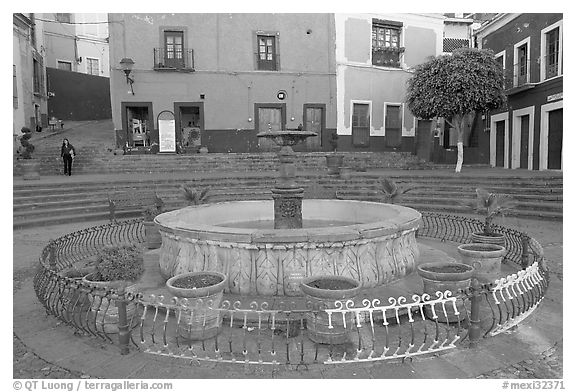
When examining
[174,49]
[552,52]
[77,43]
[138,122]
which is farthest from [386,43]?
[77,43]

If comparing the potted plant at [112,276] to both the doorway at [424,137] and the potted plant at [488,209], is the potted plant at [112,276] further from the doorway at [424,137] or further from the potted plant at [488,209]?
the doorway at [424,137]

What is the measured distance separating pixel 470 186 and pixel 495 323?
11.0 m

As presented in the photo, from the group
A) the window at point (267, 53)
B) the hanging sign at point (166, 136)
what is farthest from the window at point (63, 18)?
the window at point (267, 53)

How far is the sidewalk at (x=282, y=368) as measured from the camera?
399 centimetres

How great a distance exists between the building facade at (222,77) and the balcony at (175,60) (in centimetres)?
5

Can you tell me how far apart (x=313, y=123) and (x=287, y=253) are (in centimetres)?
1889

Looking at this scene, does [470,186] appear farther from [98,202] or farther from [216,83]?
[216,83]

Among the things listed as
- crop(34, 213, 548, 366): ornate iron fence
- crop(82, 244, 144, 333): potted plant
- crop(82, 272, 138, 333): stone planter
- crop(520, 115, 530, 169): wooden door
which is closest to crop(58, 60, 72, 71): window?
crop(520, 115, 530, 169): wooden door

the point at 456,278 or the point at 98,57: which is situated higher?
the point at 98,57

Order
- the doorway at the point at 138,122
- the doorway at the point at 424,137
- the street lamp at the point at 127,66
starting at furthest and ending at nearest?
1. the doorway at the point at 424,137
2. the doorway at the point at 138,122
3. the street lamp at the point at 127,66

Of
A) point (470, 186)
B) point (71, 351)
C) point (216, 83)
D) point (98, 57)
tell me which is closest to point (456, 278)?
point (71, 351)

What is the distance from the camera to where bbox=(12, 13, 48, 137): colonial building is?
73.2ft

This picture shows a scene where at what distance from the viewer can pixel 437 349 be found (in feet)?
14.0
